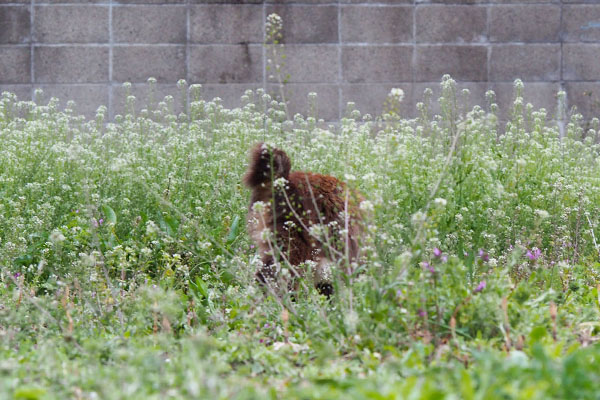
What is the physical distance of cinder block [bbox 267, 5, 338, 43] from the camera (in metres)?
7.36

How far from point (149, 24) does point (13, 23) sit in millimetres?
1261

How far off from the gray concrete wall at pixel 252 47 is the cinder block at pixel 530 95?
0.10 feet

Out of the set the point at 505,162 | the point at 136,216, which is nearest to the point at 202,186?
the point at 136,216

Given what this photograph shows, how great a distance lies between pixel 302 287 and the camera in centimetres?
371

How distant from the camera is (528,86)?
7.58 metres

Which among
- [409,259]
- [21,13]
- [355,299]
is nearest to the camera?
[409,259]

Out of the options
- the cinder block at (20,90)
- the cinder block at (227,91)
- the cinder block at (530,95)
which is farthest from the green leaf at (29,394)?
the cinder block at (530,95)

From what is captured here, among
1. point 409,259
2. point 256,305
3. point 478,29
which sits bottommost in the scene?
point 256,305

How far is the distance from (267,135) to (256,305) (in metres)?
2.57

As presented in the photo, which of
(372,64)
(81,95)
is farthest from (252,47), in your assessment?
(81,95)

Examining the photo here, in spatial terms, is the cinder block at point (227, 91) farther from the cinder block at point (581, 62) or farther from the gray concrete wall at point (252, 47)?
the cinder block at point (581, 62)

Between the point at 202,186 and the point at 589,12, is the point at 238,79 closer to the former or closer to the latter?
the point at 202,186

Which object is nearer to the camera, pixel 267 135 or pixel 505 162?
pixel 505 162

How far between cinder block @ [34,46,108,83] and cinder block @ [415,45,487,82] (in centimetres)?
297
